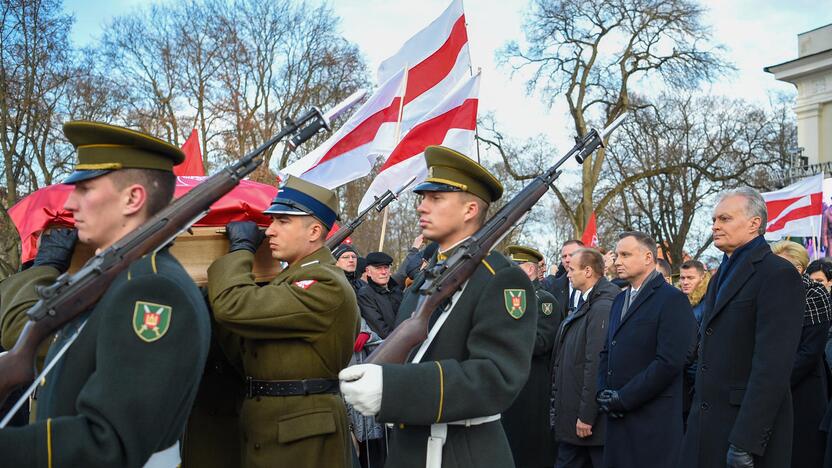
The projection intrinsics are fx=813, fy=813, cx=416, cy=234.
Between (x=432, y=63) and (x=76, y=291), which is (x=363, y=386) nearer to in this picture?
(x=76, y=291)

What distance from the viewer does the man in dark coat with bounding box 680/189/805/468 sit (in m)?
4.18

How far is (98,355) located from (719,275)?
3.62m

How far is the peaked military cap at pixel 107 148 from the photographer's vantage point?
2.87m

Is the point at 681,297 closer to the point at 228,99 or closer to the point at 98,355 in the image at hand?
the point at 98,355

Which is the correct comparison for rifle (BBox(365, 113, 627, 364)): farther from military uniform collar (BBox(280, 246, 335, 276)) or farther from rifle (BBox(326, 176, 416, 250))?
rifle (BBox(326, 176, 416, 250))

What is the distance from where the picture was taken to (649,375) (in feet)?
18.1

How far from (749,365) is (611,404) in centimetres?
144

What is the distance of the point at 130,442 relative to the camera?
2.40 m

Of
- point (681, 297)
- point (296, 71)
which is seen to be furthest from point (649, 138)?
point (681, 297)

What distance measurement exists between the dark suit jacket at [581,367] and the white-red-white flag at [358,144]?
229cm

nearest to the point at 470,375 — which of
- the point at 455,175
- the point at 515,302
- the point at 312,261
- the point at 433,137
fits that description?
the point at 515,302

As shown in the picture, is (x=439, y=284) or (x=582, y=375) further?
(x=582, y=375)

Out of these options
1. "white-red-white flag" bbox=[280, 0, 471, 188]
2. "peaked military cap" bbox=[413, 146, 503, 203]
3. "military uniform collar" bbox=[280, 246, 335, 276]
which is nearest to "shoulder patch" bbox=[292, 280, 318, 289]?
"military uniform collar" bbox=[280, 246, 335, 276]

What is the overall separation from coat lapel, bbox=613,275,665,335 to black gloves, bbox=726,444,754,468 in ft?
5.68
